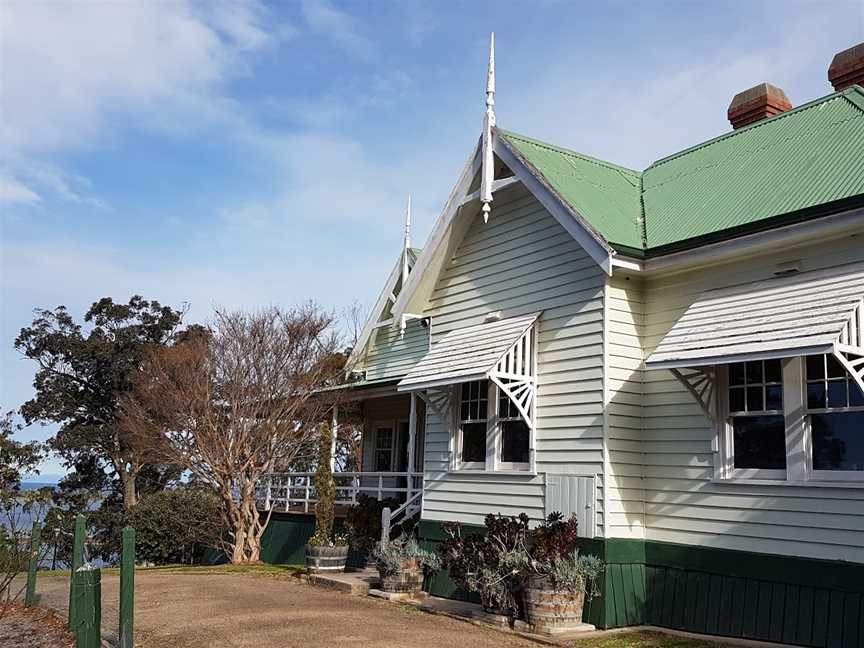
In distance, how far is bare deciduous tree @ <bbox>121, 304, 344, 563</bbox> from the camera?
770 inches

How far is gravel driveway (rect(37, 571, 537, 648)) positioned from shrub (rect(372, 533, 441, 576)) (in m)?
0.61

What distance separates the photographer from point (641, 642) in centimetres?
1003

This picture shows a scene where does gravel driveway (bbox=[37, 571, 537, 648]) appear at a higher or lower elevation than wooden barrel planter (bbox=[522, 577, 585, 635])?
lower

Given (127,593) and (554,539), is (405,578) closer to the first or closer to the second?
(554,539)

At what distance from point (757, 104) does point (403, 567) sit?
10.4 metres

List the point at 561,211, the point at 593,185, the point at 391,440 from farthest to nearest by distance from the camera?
the point at 391,440 → the point at 593,185 → the point at 561,211

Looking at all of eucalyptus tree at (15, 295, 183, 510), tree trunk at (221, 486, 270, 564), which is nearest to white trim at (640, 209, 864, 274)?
tree trunk at (221, 486, 270, 564)

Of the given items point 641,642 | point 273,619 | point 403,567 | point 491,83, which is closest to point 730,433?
point 641,642

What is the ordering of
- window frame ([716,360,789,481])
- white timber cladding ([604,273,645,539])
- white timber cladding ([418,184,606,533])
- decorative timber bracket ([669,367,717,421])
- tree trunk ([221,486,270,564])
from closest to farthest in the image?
window frame ([716,360,789,481]) < decorative timber bracket ([669,367,717,421]) < white timber cladding ([604,273,645,539]) < white timber cladding ([418,184,606,533]) < tree trunk ([221,486,270,564])

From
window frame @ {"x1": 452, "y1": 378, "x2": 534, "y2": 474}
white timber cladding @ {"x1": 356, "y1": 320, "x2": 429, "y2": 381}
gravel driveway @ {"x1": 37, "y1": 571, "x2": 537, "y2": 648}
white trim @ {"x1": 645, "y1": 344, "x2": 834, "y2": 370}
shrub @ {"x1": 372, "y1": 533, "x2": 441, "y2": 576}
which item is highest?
white timber cladding @ {"x1": 356, "y1": 320, "x2": 429, "y2": 381}

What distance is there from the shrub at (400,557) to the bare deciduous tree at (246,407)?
6468 millimetres

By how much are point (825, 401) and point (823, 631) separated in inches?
100

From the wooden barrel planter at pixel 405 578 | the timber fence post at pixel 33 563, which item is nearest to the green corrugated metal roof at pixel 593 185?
the wooden barrel planter at pixel 405 578

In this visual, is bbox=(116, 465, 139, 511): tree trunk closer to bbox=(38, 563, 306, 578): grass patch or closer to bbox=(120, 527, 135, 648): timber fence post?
bbox=(38, 563, 306, 578): grass patch
